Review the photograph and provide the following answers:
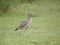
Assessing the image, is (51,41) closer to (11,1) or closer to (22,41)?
(22,41)

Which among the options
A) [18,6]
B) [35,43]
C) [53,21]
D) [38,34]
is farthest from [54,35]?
[18,6]

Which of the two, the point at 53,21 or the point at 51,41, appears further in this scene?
the point at 53,21

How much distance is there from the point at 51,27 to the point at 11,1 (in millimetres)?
3170

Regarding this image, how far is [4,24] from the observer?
8875 millimetres

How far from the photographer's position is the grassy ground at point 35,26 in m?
7.08

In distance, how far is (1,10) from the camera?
35.5 feet

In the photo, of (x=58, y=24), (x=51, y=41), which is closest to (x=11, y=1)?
(x=58, y=24)

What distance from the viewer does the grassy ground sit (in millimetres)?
7078

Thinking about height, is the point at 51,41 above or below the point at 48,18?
above

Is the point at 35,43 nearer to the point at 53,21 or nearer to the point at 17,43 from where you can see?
the point at 17,43

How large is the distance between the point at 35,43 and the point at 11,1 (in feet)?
15.2

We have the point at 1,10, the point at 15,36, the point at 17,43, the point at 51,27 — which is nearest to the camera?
the point at 17,43

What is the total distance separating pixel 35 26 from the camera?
28.8 feet

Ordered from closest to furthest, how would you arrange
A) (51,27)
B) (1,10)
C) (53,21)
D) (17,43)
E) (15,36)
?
(17,43) < (15,36) < (51,27) < (53,21) < (1,10)
